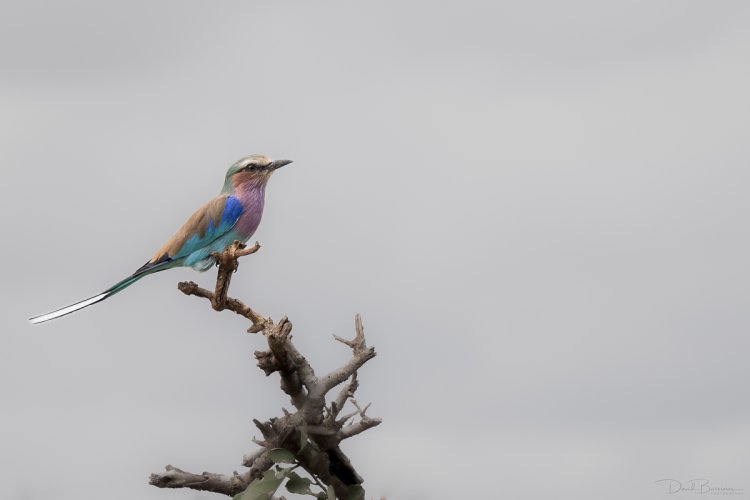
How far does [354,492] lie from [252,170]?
2.65 metres

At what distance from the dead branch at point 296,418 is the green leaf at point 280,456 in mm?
24

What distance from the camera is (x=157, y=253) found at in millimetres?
7605

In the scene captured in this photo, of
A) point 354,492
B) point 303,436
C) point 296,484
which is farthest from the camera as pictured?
point 354,492

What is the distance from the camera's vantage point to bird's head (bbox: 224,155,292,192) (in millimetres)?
7605

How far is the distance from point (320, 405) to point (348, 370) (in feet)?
1.11

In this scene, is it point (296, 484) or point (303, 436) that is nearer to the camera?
point (303, 436)

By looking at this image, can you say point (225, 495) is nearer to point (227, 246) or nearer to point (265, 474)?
point (265, 474)

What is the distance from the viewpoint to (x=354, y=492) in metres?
7.59

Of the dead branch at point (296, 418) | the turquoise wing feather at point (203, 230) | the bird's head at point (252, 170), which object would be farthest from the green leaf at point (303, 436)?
the bird's head at point (252, 170)

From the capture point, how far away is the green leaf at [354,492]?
757 centimetres

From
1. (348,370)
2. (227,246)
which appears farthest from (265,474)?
(227,246)

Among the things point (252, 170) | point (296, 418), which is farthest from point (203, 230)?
point (296, 418)

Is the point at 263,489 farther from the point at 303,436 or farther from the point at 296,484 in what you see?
the point at 303,436

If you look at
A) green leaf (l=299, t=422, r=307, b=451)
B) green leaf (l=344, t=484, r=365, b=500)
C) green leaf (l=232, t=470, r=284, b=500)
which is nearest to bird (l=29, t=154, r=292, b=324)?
green leaf (l=299, t=422, r=307, b=451)
